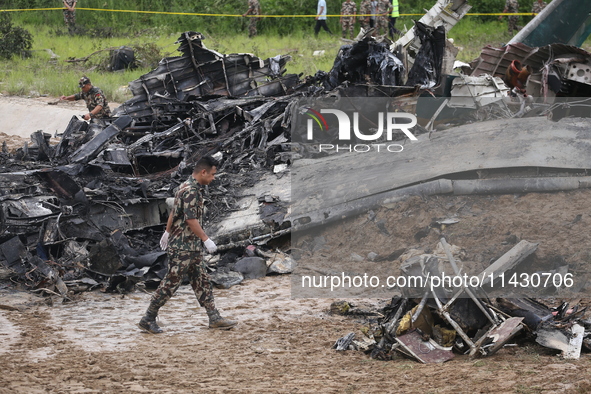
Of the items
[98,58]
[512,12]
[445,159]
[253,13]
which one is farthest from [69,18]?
[445,159]

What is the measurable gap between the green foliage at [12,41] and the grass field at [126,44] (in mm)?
354

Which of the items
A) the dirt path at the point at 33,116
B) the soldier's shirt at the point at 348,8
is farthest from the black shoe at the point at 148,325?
the soldier's shirt at the point at 348,8

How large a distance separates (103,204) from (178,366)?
4.40 metres

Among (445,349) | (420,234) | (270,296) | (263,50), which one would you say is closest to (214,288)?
(270,296)

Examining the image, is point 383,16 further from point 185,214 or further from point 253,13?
point 185,214

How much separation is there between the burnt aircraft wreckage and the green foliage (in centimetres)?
1069

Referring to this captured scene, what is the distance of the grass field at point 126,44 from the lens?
1939cm

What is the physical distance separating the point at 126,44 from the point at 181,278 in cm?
1947

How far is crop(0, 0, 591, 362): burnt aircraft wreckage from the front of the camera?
317 inches

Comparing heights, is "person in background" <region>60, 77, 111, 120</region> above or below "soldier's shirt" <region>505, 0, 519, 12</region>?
below

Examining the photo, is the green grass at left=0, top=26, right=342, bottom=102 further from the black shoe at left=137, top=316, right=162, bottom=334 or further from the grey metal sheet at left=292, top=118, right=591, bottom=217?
the black shoe at left=137, top=316, right=162, bottom=334

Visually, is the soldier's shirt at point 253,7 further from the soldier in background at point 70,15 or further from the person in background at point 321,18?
the soldier in background at point 70,15

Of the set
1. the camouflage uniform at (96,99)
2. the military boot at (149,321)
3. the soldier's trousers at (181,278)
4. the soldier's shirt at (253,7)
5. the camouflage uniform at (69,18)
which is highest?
the soldier's shirt at (253,7)

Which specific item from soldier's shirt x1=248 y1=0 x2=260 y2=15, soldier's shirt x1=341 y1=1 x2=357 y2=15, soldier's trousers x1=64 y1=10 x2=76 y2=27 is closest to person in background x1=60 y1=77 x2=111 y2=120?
soldier's shirt x1=341 y1=1 x2=357 y2=15
